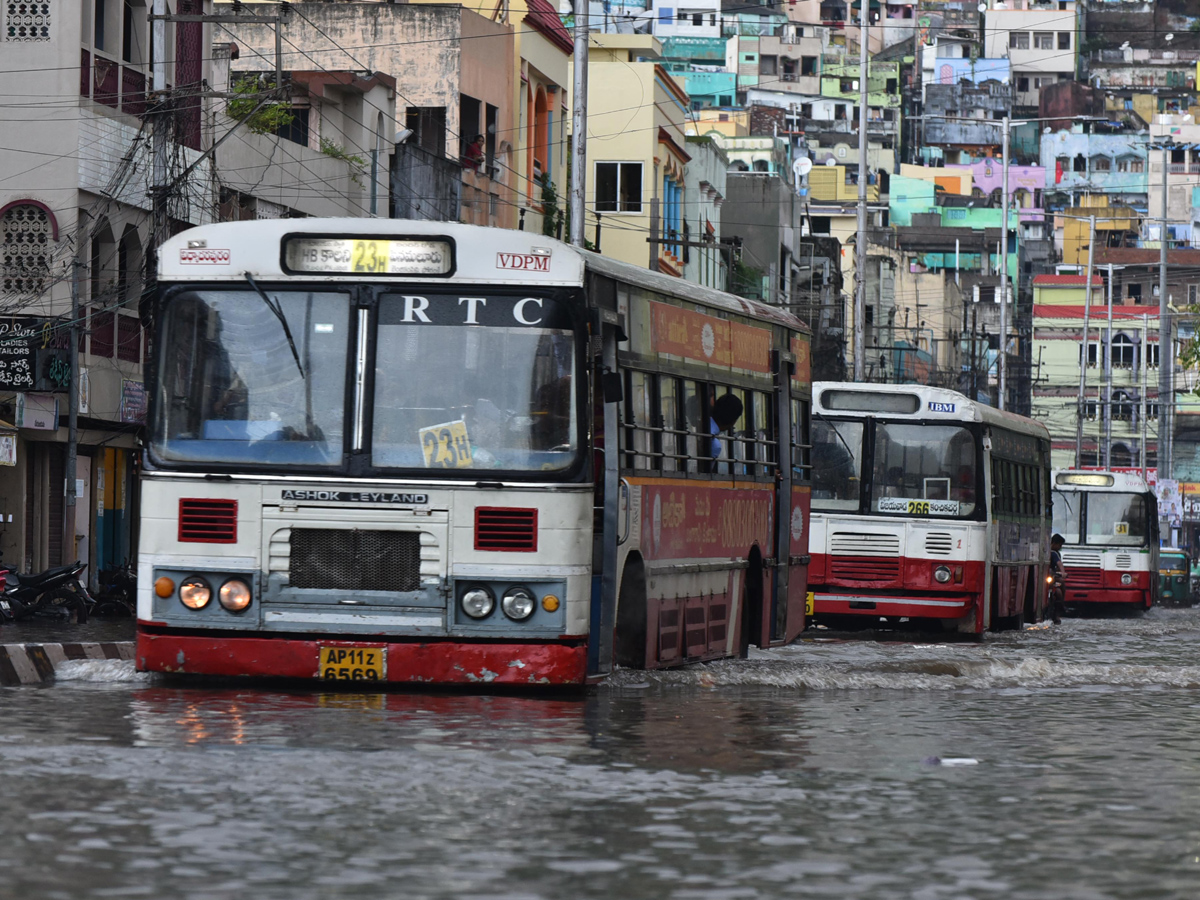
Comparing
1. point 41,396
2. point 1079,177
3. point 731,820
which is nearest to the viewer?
point 731,820

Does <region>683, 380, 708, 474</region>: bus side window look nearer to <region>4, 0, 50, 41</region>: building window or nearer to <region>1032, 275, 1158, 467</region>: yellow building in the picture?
<region>4, 0, 50, 41</region>: building window

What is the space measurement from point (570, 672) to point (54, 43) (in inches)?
741

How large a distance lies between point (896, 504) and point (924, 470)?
48cm

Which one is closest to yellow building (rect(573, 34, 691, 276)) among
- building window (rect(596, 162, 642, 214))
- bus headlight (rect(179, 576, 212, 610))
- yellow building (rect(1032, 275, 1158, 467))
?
building window (rect(596, 162, 642, 214))

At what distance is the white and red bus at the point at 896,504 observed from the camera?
25.8 m

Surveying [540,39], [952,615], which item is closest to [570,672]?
[952,615]

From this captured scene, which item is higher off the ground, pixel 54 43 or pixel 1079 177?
pixel 1079 177

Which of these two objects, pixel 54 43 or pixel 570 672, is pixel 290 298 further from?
pixel 54 43

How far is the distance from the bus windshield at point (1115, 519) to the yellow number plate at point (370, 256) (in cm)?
3283

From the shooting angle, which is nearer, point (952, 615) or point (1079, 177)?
point (952, 615)

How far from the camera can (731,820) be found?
870cm

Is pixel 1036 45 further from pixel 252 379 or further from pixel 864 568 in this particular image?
pixel 252 379

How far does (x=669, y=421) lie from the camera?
15.6 metres

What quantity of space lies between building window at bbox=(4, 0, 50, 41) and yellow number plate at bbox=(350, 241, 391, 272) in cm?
1776
